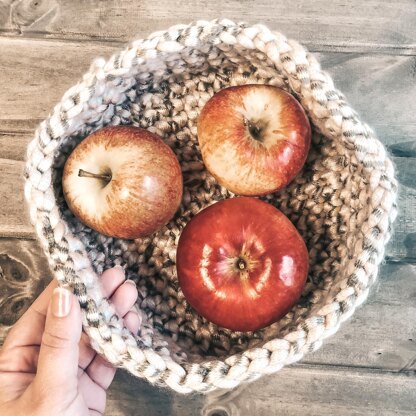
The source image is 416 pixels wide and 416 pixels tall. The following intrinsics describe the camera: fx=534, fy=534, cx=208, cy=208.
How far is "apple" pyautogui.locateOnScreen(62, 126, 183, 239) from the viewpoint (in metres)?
0.69

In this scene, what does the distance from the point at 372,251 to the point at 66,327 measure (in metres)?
0.37

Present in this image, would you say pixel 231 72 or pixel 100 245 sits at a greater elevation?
pixel 231 72

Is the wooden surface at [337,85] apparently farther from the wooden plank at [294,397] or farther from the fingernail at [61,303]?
the fingernail at [61,303]

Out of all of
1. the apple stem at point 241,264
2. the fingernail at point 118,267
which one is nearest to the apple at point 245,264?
the apple stem at point 241,264

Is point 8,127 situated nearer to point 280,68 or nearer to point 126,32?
point 126,32

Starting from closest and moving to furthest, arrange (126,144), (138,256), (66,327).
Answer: (66,327) → (126,144) → (138,256)

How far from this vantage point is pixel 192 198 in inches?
32.0

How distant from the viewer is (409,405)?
2.72 ft

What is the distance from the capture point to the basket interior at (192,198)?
73 cm

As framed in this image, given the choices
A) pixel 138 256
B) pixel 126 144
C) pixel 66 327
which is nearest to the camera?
pixel 66 327

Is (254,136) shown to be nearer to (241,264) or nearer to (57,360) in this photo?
(241,264)

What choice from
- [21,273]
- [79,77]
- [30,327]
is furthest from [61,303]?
[79,77]

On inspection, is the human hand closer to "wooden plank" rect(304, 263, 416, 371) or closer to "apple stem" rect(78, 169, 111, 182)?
"apple stem" rect(78, 169, 111, 182)

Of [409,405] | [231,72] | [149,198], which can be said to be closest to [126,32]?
[231,72]
